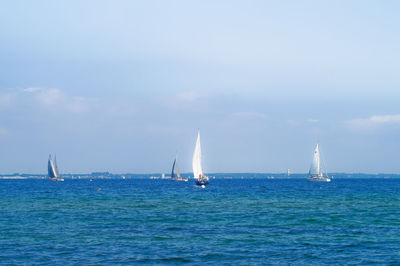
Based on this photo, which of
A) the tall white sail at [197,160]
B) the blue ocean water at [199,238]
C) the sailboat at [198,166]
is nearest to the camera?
the blue ocean water at [199,238]

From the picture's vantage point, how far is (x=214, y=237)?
39000 mm

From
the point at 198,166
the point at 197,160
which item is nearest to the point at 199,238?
the point at 197,160

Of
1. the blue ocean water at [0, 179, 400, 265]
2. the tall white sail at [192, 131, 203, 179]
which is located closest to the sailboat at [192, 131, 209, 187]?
the tall white sail at [192, 131, 203, 179]

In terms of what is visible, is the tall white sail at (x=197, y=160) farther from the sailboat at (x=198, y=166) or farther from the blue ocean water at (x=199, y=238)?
the blue ocean water at (x=199, y=238)

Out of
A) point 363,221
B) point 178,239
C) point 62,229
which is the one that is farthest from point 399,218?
point 62,229

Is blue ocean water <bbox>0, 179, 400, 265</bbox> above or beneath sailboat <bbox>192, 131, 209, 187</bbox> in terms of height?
beneath

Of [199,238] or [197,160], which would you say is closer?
[199,238]

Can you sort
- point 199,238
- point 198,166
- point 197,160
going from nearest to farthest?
point 199,238, point 197,160, point 198,166

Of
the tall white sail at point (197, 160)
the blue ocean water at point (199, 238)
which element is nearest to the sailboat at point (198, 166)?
the tall white sail at point (197, 160)

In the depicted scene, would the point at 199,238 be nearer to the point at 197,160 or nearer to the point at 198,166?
the point at 197,160

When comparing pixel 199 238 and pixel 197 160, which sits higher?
pixel 197 160

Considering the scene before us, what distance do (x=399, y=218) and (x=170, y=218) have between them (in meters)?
26.7

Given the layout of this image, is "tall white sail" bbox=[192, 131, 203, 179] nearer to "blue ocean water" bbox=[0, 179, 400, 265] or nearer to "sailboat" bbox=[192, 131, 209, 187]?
"sailboat" bbox=[192, 131, 209, 187]

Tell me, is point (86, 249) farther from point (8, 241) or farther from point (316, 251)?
point (316, 251)
